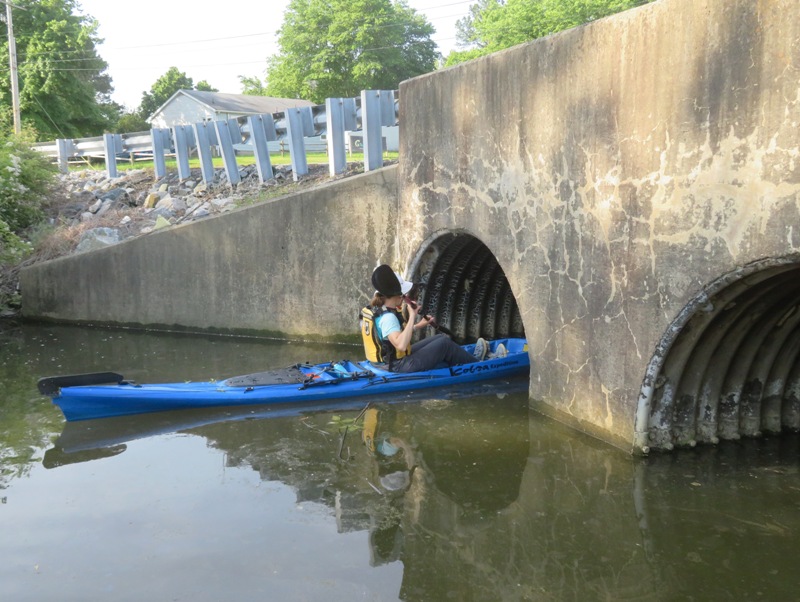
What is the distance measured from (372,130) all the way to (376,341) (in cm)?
498

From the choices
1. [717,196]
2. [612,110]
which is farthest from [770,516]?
[612,110]

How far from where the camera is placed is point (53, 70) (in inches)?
1452

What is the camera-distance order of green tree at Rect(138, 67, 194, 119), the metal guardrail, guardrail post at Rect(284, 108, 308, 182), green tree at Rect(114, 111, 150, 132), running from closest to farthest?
the metal guardrail → guardrail post at Rect(284, 108, 308, 182) → green tree at Rect(114, 111, 150, 132) → green tree at Rect(138, 67, 194, 119)

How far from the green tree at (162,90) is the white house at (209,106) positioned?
12.6m

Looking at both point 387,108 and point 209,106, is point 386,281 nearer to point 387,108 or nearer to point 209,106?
point 387,108

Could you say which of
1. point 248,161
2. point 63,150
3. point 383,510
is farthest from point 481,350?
point 63,150

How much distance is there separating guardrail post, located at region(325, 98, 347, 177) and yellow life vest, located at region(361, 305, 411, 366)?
539cm

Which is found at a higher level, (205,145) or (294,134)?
(205,145)

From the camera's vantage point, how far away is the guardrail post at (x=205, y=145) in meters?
15.7

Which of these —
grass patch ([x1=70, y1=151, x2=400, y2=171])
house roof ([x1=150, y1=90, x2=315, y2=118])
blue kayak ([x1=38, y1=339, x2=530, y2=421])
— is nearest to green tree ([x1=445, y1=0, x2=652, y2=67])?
house roof ([x1=150, y1=90, x2=315, y2=118])

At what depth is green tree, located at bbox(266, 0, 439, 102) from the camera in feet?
167

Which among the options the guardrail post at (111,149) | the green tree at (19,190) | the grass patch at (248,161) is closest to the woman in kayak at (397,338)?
the grass patch at (248,161)

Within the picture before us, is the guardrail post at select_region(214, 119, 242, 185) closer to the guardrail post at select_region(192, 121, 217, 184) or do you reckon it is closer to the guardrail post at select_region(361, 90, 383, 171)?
the guardrail post at select_region(192, 121, 217, 184)

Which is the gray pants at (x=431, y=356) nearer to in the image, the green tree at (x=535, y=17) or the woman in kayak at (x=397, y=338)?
the woman in kayak at (x=397, y=338)
